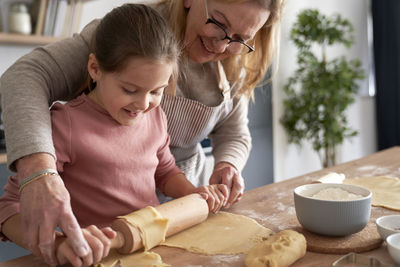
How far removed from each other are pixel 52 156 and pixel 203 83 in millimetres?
688

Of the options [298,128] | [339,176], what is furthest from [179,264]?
[298,128]

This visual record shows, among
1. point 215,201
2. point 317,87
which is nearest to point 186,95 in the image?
point 215,201

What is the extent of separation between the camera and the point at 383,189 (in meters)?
1.33

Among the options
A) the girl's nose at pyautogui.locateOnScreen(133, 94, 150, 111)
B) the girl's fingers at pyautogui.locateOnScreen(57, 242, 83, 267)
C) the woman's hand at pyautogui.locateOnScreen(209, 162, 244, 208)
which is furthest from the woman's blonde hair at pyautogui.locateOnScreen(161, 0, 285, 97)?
the girl's fingers at pyautogui.locateOnScreen(57, 242, 83, 267)

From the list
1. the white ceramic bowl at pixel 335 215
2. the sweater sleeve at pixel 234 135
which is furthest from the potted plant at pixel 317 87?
the white ceramic bowl at pixel 335 215

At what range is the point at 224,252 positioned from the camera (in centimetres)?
90

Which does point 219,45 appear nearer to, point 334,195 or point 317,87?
point 334,195

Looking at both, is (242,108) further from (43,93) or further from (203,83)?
(43,93)

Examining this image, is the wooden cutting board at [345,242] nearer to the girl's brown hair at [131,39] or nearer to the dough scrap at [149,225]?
the dough scrap at [149,225]

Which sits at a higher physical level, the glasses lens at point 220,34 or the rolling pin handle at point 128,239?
the glasses lens at point 220,34

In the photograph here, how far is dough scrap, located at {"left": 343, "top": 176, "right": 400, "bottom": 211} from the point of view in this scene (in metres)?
1.20

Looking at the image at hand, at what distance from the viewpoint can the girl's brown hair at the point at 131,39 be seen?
0.98 m

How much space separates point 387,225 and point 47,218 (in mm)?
703

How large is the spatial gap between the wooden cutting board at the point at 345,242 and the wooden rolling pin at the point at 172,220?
0.84ft
